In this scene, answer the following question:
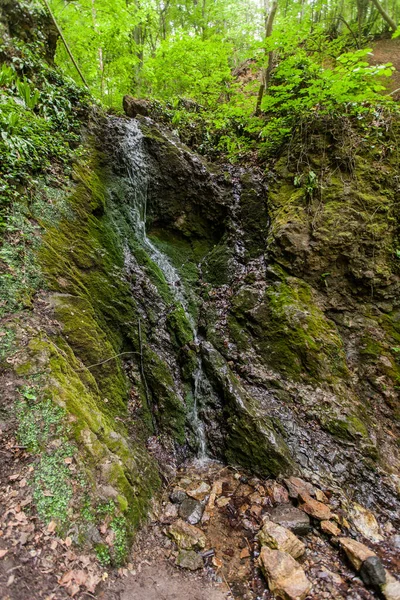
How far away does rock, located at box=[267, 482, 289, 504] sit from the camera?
12.2 feet

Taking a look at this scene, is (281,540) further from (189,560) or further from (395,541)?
(395,541)

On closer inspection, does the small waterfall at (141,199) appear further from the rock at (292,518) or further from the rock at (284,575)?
the rock at (284,575)

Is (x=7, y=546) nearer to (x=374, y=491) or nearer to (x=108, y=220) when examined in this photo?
(x=374, y=491)

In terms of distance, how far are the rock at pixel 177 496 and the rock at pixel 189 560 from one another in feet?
2.07

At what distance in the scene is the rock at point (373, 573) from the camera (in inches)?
111

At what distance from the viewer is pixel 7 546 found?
213cm

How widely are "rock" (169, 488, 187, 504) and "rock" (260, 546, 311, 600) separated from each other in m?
1.19

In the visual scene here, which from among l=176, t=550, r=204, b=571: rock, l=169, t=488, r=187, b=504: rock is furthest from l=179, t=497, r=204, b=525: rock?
l=176, t=550, r=204, b=571: rock

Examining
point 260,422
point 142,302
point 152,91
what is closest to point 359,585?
point 260,422

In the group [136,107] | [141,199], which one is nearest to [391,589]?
[141,199]

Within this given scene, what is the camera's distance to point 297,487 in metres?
3.84

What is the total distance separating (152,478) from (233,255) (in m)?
4.82

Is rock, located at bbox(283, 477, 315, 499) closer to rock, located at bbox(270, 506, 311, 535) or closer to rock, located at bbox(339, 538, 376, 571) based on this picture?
rock, located at bbox(270, 506, 311, 535)

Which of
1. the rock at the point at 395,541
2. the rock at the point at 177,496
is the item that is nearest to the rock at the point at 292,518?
the rock at the point at 395,541
